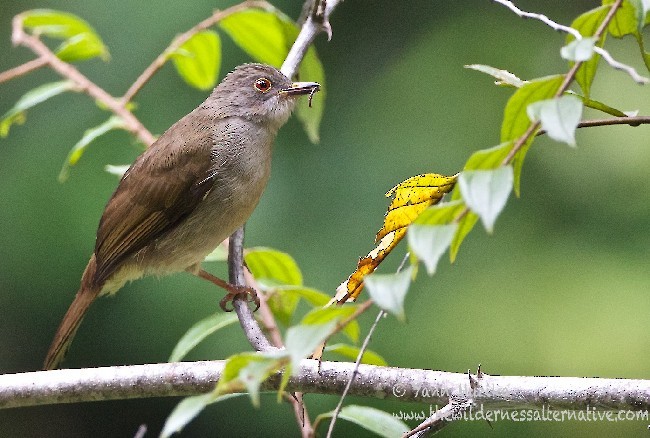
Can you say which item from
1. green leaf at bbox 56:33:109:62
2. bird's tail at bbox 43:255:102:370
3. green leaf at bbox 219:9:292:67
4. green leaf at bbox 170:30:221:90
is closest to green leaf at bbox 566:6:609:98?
green leaf at bbox 219:9:292:67

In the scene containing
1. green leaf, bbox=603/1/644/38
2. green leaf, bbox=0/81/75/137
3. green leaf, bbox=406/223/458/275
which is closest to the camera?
green leaf, bbox=406/223/458/275

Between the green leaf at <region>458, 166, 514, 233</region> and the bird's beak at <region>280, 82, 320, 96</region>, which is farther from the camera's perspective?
the bird's beak at <region>280, 82, 320, 96</region>

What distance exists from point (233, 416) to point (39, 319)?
1.39 metres

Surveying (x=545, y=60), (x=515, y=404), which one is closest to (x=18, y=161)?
(x=545, y=60)

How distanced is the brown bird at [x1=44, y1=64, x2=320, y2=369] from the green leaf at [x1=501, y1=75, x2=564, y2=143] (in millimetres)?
2311

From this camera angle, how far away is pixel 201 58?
12.5ft

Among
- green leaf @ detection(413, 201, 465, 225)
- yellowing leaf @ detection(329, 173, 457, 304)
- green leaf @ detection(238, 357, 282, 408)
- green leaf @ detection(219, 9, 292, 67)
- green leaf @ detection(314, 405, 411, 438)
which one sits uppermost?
green leaf @ detection(219, 9, 292, 67)

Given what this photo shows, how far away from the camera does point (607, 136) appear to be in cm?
533

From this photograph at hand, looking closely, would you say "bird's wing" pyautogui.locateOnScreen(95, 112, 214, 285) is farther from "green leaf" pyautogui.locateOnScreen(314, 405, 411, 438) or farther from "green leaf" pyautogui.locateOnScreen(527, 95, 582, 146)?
"green leaf" pyautogui.locateOnScreen(527, 95, 582, 146)

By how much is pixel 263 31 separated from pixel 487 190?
7.88 feet

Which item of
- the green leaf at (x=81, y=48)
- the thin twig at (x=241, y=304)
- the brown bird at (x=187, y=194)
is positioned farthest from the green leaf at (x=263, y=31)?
the thin twig at (x=241, y=304)

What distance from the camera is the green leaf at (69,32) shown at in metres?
3.48

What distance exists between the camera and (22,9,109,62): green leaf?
3.48m

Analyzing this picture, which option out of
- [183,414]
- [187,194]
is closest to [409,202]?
[183,414]
